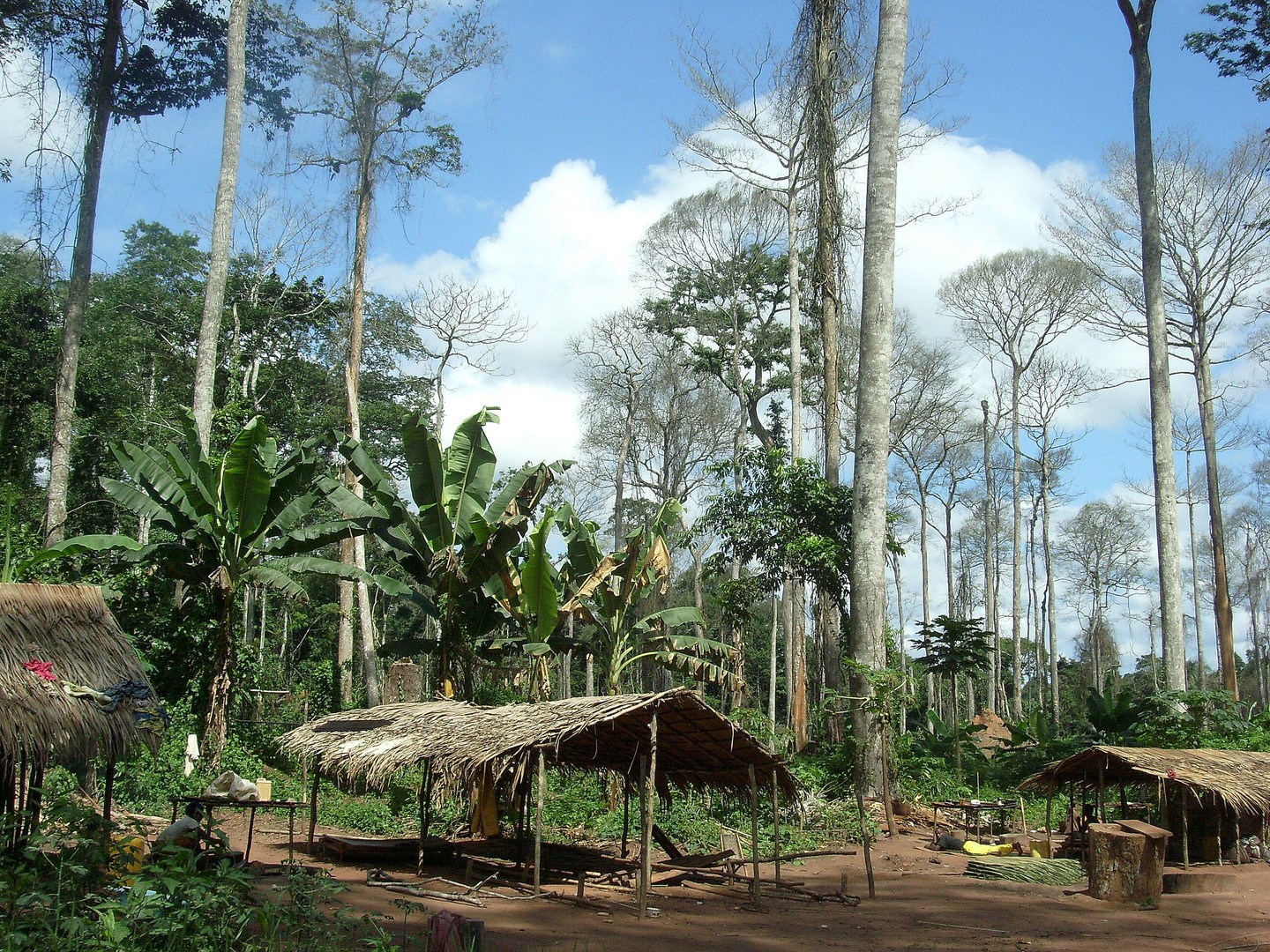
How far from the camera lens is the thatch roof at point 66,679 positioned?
25.1 feet

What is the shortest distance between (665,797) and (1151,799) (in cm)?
799

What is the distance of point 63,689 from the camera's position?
8055 mm

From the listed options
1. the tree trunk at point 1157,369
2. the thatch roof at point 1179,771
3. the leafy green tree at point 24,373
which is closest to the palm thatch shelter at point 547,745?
the thatch roof at point 1179,771

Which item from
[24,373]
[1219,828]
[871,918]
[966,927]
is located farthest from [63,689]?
[24,373]

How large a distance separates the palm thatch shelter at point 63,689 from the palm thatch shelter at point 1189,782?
10945 mm

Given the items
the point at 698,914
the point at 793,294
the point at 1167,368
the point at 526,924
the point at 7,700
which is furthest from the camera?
the point at 793,294

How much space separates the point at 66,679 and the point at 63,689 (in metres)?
0.21

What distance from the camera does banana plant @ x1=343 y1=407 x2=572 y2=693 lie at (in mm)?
15039

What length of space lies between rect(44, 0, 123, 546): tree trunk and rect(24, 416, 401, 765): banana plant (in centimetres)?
90

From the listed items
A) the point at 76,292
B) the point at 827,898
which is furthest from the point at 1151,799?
the point at 76,292

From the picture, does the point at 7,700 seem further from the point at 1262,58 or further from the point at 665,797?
the point at 1262,58

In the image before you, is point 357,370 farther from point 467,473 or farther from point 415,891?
point 415,891

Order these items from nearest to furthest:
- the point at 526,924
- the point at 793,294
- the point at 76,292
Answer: the point at 526,924
the point at 76,292
the point at 793,294

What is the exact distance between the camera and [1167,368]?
1850cm
